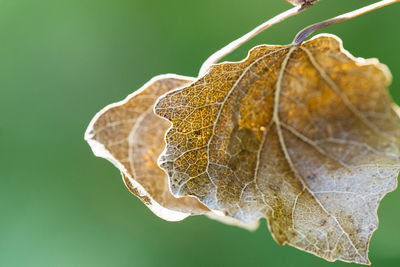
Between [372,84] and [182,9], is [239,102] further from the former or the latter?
[182,9]

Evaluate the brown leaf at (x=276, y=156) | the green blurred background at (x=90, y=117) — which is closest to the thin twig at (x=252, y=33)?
the brown leaf at (x=276, y=156)

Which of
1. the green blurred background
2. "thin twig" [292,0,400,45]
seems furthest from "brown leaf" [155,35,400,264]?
the green blurred background

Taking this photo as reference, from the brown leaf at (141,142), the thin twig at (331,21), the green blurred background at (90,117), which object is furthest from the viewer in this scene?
the green blurred background at (90,117)

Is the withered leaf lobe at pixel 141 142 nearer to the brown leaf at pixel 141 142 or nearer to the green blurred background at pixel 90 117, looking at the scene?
the brown leaf at pixel 141 142

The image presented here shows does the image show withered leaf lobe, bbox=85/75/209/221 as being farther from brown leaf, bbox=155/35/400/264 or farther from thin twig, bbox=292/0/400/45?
thin twig, bbox=292/0/400/45

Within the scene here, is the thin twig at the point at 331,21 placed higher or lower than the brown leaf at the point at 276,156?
higher

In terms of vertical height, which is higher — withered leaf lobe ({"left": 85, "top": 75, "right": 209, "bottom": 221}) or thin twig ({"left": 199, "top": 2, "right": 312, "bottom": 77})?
thin twig ({"left": 199, "top": 2, "right": 312, "bottom": 77})

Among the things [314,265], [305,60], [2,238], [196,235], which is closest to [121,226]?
[196,235]
